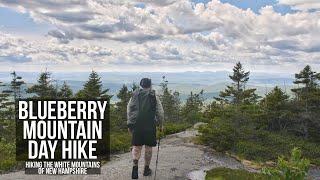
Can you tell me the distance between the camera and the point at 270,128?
122ft

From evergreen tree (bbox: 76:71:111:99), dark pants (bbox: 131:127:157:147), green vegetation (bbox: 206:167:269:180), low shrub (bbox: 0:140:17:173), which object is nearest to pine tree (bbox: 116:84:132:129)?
evergreen tree (bbox: 76:71:111:99)

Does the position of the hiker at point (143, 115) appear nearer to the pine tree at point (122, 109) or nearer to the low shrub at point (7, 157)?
the low shrub at point (7, 157)

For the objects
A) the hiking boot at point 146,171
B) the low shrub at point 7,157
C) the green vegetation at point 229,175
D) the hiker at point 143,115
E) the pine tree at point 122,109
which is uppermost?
the hiker at point 143,115

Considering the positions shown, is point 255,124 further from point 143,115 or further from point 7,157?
point 143,115

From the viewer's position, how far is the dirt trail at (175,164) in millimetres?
15352

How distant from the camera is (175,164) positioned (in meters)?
17.5

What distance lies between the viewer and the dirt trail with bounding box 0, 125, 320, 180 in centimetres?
1535

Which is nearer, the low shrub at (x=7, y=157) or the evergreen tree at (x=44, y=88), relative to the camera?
the low shrub at (x=7, y=157)

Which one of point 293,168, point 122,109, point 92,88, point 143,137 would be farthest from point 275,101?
point 122,109

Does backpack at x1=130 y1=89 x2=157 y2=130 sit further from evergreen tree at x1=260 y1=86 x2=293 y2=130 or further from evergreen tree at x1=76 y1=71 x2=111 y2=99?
evergreen tree at x1=76 y1=71 x2=111 y2=99

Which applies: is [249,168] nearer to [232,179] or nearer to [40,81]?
[232,179]

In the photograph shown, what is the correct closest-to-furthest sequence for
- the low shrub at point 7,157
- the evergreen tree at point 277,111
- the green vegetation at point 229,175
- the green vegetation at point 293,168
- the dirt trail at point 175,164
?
the green vegetation at point 293,168, the green vegetation at point 229,175, the dirt trail at point 175,164, the low shrub at point 7,157, the evergreen tree at point 277,111

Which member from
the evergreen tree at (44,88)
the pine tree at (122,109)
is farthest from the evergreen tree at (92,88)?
the evergreen tree at (44,88)

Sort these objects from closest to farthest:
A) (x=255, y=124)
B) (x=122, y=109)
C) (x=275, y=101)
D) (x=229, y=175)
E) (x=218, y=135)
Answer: (x=229, y=175), (x=218, y=135), (x=255, y=124), (x=275, y=101), (x=122, y=109)
